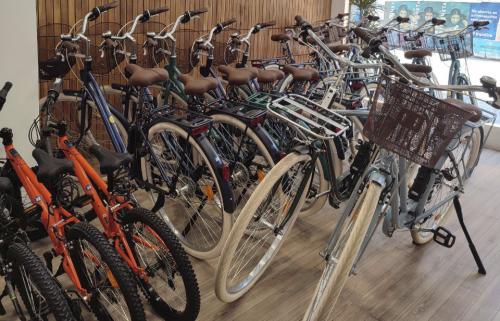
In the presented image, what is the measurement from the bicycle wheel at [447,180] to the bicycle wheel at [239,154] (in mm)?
880

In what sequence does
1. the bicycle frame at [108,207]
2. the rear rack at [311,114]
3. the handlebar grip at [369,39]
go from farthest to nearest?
the handlebar grip at [369,39], the rear rack at [311,114], the bicycle frame at [108,207]

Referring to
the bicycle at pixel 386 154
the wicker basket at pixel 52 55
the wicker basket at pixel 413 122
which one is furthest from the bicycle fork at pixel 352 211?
the wicker basket at pixel 52 55

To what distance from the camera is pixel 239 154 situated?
2602 millimetres

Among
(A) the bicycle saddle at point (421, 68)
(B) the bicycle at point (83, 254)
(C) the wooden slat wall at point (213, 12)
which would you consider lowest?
(B) the bicycle at point (83, 254)

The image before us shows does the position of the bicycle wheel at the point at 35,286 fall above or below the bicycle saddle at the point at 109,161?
below

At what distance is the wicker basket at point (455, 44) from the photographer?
180 inches

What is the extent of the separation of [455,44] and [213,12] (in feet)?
7.85

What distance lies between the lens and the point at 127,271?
1657 millimetres

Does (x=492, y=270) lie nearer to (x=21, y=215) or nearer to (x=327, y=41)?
Result: (x=21, y=215)

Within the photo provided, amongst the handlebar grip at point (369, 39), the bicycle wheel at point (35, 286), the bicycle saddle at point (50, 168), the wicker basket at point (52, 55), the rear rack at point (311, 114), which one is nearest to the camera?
the bicycle wheel at point (35, 286)

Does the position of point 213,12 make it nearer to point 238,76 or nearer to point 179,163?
point 238,76

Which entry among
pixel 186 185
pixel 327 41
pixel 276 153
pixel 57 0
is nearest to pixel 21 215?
pixel 186 185

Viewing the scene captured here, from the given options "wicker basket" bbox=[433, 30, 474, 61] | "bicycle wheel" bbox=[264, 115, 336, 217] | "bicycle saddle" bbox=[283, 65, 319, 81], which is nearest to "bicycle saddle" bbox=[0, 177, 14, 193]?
"bicycle wheel" bbox=[264, 115, 336, 217]

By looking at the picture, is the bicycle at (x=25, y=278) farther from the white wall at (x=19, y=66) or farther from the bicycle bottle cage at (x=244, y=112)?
the bicycle bottle cage at (x=244, y=112)
